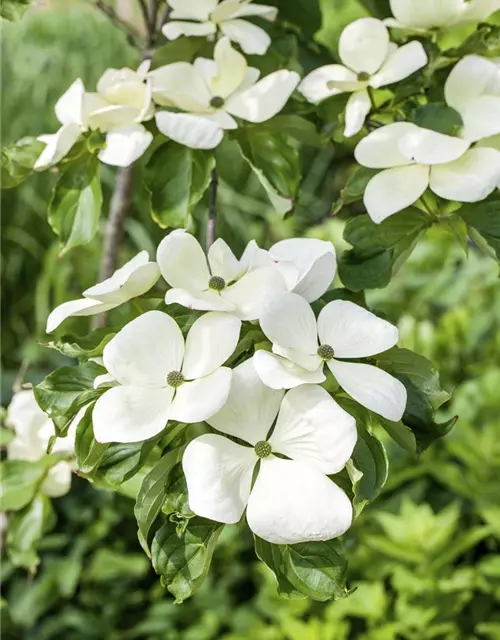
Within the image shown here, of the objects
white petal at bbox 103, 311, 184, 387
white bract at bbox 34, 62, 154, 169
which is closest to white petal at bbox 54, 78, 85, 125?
white bract at bbox 34, 62, 154, 169

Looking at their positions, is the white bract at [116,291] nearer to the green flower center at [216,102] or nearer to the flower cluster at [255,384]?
the flower cluster at [255,384]

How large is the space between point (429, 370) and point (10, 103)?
6.59ft

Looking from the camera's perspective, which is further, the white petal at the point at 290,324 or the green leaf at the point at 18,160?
the green leaf at the point at 18,160

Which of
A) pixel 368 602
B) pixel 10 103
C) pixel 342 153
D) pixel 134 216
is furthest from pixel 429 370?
pixel 342 153

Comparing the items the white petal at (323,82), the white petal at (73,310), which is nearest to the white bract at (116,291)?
the white petal at (73,310)

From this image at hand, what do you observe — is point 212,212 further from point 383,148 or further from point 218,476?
point 218,476

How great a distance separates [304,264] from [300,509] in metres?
0.15

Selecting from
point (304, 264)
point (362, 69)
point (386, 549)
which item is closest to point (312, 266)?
point (304, 264)

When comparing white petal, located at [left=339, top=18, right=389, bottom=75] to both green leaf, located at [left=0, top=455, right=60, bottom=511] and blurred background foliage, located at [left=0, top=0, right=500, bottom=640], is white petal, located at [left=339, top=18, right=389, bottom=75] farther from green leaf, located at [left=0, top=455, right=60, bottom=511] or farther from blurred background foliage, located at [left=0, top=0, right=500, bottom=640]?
green leaf, located at [left=0, top=455, right=60, bottom=511]

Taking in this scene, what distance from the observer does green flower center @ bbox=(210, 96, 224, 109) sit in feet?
1.87

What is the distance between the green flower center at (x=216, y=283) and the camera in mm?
449

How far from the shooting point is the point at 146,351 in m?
0.42

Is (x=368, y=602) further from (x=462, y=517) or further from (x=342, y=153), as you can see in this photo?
(x=342, y=153)

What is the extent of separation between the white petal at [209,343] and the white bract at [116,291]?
0.05 meters
